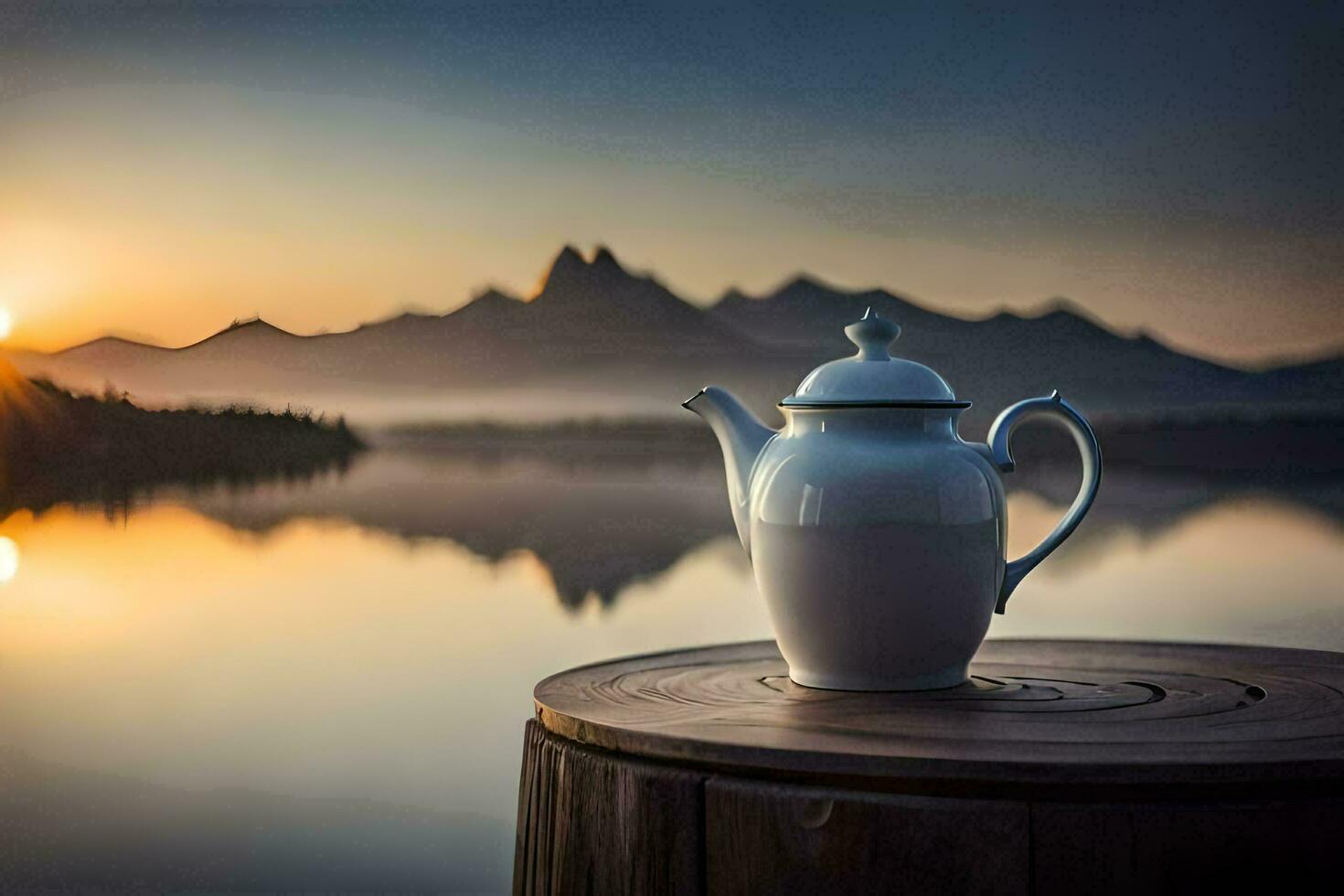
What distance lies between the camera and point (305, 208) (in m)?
2.85

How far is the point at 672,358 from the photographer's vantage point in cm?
308

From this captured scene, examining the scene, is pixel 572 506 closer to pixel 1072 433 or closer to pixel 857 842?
pixel 1072 433

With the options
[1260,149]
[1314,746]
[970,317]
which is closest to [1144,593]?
[970,317]

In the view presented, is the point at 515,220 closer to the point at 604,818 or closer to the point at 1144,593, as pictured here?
the point at 1144,593

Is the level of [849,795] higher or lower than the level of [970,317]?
lower

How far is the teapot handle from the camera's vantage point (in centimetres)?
117

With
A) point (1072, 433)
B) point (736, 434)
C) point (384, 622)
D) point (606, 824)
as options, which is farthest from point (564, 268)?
point (606, 824)

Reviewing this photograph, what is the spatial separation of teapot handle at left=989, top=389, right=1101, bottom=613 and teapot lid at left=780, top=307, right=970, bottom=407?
0.16 ft

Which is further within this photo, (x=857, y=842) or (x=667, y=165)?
(x=667, y=165)

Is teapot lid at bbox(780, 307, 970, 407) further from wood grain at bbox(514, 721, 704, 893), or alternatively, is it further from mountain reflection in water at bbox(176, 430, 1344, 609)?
mountain reflection in water at bbox(176, 430, 1344, 609)

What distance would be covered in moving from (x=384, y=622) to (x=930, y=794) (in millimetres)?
2115

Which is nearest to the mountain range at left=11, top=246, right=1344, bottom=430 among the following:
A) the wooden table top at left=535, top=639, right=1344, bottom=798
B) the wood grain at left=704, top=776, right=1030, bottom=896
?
the wooden table top at left=535, top=639, right=1344, bottom=798

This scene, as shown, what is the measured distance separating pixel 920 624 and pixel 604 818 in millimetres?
310

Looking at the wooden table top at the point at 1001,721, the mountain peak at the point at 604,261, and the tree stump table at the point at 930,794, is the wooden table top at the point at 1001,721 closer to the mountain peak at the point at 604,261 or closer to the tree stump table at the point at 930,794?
the tree stump table at the point at 930,794
